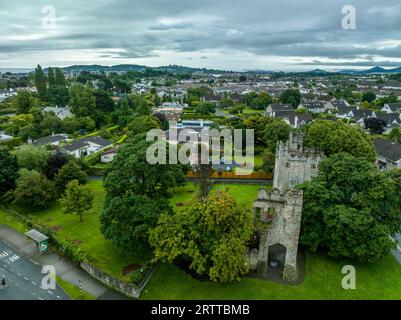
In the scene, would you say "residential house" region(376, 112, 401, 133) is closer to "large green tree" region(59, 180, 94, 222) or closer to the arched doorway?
the arched doorway

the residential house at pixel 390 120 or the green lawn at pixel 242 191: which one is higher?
the residential house at pixel 390 120

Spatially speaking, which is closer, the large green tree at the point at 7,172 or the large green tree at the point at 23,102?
the large green tree at the point at 7,172

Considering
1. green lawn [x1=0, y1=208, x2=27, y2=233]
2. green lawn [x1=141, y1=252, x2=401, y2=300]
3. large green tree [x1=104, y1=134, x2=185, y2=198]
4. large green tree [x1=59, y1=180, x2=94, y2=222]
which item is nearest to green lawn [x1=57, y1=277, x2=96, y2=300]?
green lawn [x1=141, y1=252, x2=401, y2=300]

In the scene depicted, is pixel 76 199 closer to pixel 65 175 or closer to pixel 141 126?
pixel 65 175

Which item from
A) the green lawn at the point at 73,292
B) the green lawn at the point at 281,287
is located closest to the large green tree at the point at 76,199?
the green lawn at the point at 73,292

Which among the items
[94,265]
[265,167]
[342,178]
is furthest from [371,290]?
[265,167]

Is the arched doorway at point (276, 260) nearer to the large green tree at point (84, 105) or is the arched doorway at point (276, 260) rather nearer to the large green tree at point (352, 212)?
the large green tree at point (352, 212)

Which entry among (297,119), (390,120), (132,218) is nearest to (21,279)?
(132,218)

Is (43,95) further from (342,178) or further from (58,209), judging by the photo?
(342,178)
